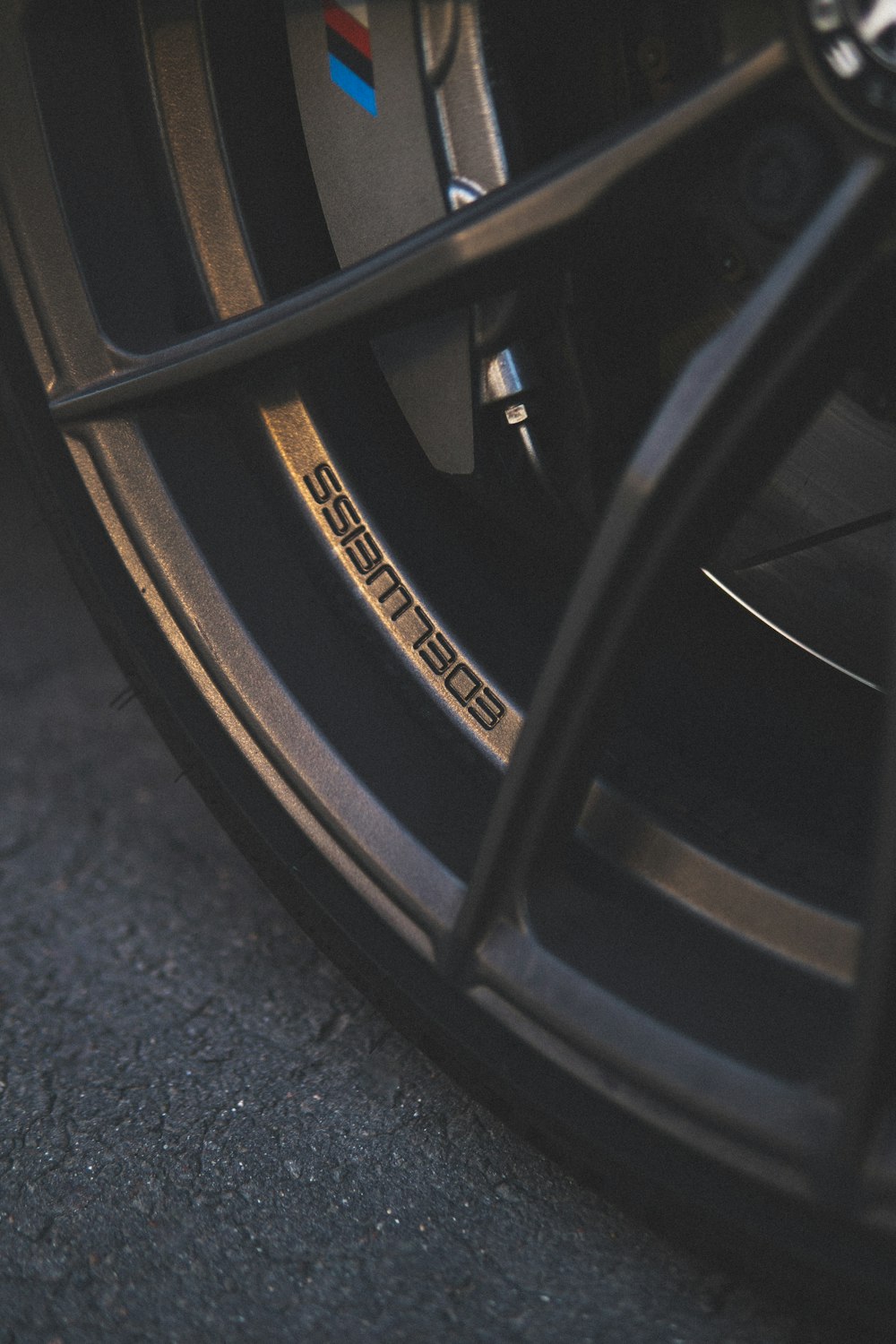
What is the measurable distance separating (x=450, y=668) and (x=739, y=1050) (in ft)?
1.10

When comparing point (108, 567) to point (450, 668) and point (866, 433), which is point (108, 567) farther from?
point (866, 433)

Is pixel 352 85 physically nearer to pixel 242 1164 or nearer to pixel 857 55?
pixel 857 55

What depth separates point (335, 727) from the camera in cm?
87

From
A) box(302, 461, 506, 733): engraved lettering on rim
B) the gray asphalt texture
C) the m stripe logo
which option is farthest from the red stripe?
the gray asphalt texture

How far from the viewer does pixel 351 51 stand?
0.81m

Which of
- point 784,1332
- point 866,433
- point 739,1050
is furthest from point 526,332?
point 784,1332

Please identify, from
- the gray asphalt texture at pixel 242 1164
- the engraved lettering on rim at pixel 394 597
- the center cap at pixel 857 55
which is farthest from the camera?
the engraved lettering on rim at pixel 394 597

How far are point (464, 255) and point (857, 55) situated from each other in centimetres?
23

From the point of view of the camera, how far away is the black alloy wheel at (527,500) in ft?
2.20

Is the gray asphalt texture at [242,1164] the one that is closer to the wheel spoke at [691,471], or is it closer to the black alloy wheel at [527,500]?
the black alloy wheel at [527,500]

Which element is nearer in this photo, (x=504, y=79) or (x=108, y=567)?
(x=504, y=79)

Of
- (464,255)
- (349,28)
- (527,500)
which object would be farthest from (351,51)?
(527,500)

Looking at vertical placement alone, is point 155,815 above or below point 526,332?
below

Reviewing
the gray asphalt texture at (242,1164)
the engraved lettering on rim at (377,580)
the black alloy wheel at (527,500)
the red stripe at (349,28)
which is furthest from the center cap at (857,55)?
the gray asphalt texture at (242,1164)
